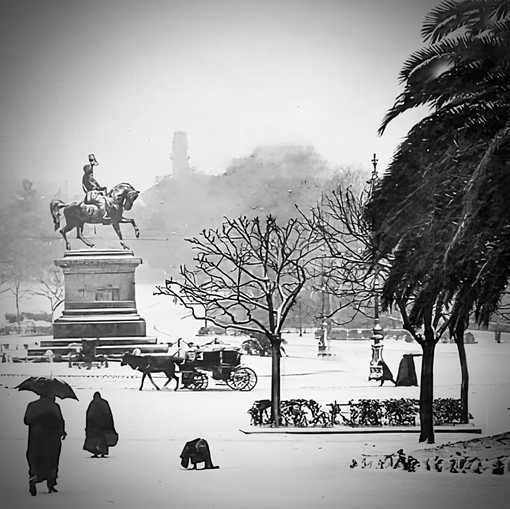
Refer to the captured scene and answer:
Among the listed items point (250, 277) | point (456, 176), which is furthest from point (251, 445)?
point (456, 176)

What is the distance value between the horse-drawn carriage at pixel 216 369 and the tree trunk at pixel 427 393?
179 cm

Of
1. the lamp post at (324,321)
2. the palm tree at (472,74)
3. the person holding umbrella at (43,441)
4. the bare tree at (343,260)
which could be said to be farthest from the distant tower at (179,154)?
the person holding umbrella at (43,441)

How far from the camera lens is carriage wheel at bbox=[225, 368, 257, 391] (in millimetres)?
10656

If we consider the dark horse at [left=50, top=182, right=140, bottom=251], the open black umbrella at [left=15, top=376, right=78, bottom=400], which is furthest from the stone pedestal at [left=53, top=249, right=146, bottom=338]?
the open black umbrella at [left=15, top=376, right=78, bottom=400]

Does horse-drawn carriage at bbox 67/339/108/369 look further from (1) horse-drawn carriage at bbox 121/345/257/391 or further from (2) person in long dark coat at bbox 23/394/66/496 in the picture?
(2) person in long dark coat at bbox 23/394/66/496

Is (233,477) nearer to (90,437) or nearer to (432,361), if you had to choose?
(90,437)

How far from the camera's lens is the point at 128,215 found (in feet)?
35.1

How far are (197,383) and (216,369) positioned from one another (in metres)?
0.25

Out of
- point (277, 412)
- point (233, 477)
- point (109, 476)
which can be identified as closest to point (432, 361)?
point (277, 412)

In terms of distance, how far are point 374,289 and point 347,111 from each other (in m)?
1.98

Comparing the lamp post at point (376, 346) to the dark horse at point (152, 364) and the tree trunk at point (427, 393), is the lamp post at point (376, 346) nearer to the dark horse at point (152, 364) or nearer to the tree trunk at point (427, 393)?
Answer: the tree trunk at point (427, 393)

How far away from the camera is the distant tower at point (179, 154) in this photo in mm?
10891

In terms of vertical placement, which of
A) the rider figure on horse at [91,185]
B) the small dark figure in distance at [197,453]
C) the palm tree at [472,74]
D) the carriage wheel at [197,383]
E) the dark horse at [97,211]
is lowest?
the small dark figure in distance at [197,453]

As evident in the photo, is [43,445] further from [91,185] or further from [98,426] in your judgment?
[91,185]
